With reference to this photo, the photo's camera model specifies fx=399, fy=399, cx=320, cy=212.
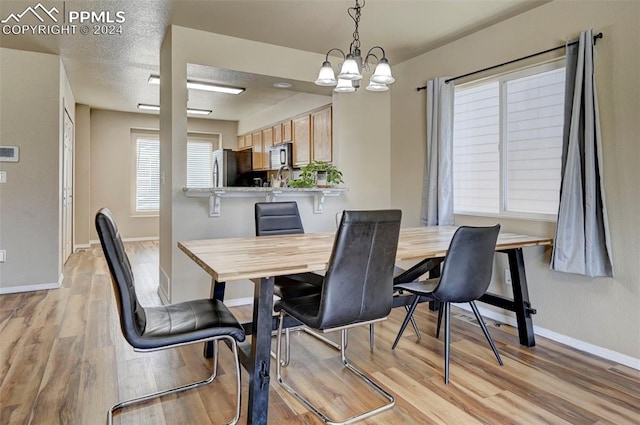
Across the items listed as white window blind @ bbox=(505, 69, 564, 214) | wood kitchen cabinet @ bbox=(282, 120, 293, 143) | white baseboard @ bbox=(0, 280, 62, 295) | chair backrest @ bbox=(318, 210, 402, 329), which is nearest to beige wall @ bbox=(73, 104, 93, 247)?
white baseboard @ bbox=(0, 280, 62, 295)

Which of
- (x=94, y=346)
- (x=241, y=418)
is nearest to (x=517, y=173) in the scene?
(x=241, y=418)

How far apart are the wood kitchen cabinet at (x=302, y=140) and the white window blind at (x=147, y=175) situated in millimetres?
3617

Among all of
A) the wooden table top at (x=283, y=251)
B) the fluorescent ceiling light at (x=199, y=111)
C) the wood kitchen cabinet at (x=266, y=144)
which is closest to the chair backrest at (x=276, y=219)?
the wooden table top at (x=283, y=251)

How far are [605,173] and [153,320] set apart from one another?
9.33ft

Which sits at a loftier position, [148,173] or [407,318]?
[148,173]

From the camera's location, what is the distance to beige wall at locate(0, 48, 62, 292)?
4.00 m

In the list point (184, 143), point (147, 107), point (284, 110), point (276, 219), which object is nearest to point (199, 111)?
point (147, 107)

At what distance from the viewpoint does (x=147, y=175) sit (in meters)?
7.94

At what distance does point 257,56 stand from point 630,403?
368cm

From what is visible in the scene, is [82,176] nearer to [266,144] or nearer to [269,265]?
[266,144]

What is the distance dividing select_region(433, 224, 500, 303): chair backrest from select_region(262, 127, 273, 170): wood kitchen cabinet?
471cm

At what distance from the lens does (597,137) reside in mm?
2541

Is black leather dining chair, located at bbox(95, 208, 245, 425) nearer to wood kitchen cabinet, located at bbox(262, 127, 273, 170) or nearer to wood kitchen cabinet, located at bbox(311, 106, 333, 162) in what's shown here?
wood kitchen cabinet, located at bbox(311, 106, 333, 162)

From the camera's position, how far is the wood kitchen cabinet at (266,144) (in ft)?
21.7
